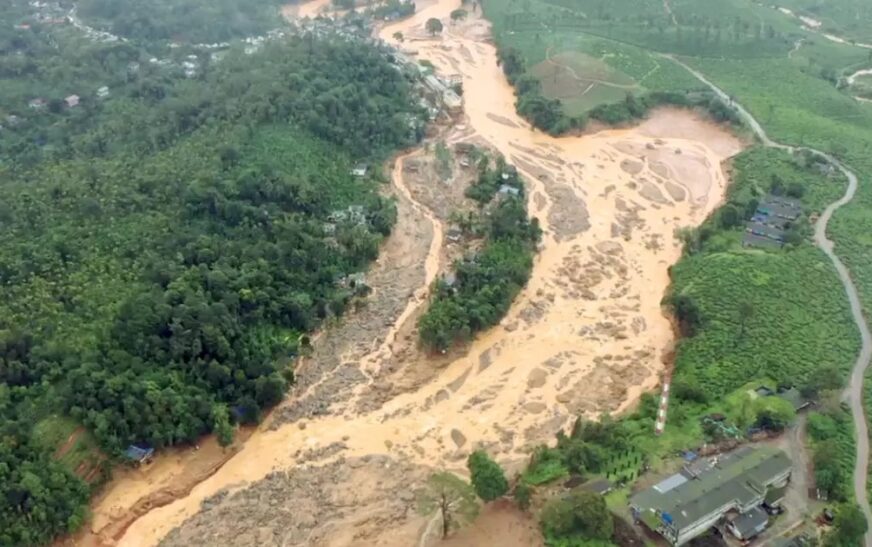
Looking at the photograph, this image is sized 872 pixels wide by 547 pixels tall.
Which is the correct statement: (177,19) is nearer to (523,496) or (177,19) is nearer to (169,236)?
(169,236)

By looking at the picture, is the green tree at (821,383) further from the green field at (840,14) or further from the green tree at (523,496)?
the green field at (840,14)

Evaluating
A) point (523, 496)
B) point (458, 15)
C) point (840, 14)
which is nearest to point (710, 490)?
point (523, 496)

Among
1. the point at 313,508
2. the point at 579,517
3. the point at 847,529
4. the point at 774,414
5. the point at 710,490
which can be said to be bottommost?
the point at 313,508

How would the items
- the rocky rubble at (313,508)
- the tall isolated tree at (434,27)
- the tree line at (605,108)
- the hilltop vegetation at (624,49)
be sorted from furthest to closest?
the tall isolated tree at (434,27) → the hilltop vegetation at (624,49) → the tree line at (605,108) → the rocky rubble at (313,508)

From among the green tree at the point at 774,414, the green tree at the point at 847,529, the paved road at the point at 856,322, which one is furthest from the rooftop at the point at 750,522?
the green tree at the point at 774,414

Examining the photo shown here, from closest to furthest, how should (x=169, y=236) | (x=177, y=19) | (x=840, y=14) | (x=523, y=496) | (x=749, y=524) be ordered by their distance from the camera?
(x=749, y=524)
(x=523, y=496)
(x=169, y=236)
(x=177, y=19)
(x=840, y=14)

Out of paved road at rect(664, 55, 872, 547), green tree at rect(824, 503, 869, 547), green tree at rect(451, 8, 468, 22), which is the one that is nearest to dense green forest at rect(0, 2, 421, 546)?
green tree at rect(451, 8, 468, 22)

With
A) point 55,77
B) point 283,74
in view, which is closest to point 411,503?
point 283,74
